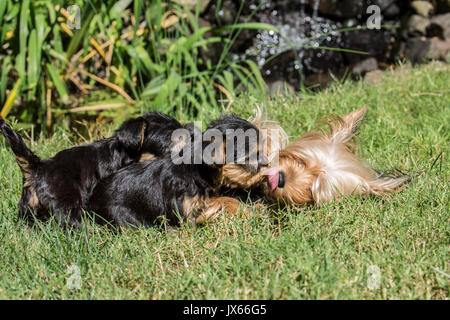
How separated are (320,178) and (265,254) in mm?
842

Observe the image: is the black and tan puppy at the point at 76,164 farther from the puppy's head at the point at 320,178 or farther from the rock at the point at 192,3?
the rock at the point at 192,3

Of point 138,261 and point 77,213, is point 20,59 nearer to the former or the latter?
point 77,213

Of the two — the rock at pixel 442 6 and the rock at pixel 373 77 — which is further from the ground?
the rock at pixel 442 6

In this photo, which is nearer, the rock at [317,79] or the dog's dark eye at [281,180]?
the dog's dark eye at [281,180]

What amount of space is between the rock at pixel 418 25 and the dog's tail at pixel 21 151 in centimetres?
589

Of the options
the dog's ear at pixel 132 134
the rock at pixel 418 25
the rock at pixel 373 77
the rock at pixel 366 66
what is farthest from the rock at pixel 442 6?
the dog's ear at pixel 132 134

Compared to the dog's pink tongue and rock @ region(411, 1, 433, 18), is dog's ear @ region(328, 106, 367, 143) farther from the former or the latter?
rock @ region(411, 1, 433, 18)

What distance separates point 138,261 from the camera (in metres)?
2.96

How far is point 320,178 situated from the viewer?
3504 mm

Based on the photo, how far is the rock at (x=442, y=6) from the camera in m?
7.34

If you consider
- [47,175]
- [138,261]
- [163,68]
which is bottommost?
[138,261]

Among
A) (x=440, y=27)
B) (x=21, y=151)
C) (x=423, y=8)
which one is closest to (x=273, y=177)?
(x=21, y=151)
